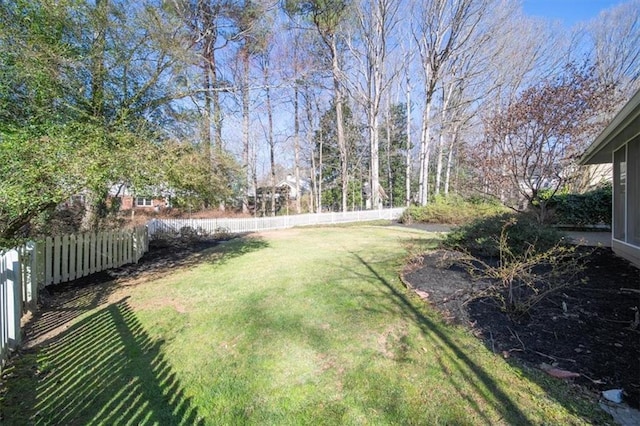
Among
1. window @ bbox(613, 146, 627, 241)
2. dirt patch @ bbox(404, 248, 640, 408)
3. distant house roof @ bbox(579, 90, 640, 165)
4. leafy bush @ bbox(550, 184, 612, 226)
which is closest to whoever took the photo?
dirt patch @ bbox(404, 248, 640, 408)

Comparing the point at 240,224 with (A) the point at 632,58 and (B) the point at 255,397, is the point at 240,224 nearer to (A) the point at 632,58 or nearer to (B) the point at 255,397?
(B) the point at 255,397

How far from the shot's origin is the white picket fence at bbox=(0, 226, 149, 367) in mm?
2984

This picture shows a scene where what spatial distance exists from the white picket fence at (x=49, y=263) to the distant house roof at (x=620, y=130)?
24.2 ft

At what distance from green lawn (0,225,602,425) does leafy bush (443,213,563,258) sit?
248cm

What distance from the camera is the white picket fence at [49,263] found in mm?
2984

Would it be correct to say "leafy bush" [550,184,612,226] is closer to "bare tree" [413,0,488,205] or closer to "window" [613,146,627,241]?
"window" [613,146,627,241]

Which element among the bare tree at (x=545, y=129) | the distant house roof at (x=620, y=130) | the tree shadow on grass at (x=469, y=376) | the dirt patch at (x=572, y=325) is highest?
the bare tree at (x=545, y=129)

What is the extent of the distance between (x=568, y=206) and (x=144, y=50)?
51.2ft

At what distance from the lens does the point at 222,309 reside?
4059 millimetres

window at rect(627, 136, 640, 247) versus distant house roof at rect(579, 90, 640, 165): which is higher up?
distant house roof at rect(579, 90, 640, 165)

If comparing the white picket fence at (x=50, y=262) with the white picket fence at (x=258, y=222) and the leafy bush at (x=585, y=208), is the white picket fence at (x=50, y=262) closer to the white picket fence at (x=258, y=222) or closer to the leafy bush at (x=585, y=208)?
the white picket fence at (x=258, y=222)

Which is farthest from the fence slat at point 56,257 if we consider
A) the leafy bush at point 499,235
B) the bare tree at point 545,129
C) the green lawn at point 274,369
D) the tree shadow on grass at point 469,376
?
the bare tree at point 545,129

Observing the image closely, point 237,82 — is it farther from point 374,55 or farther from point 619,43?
point 619,43

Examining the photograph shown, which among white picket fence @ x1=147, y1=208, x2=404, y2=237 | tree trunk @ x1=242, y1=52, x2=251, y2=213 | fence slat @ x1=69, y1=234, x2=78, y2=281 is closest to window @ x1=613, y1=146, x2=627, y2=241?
tree trunk @ x1=242, y1=52, x2=251, y2=213
